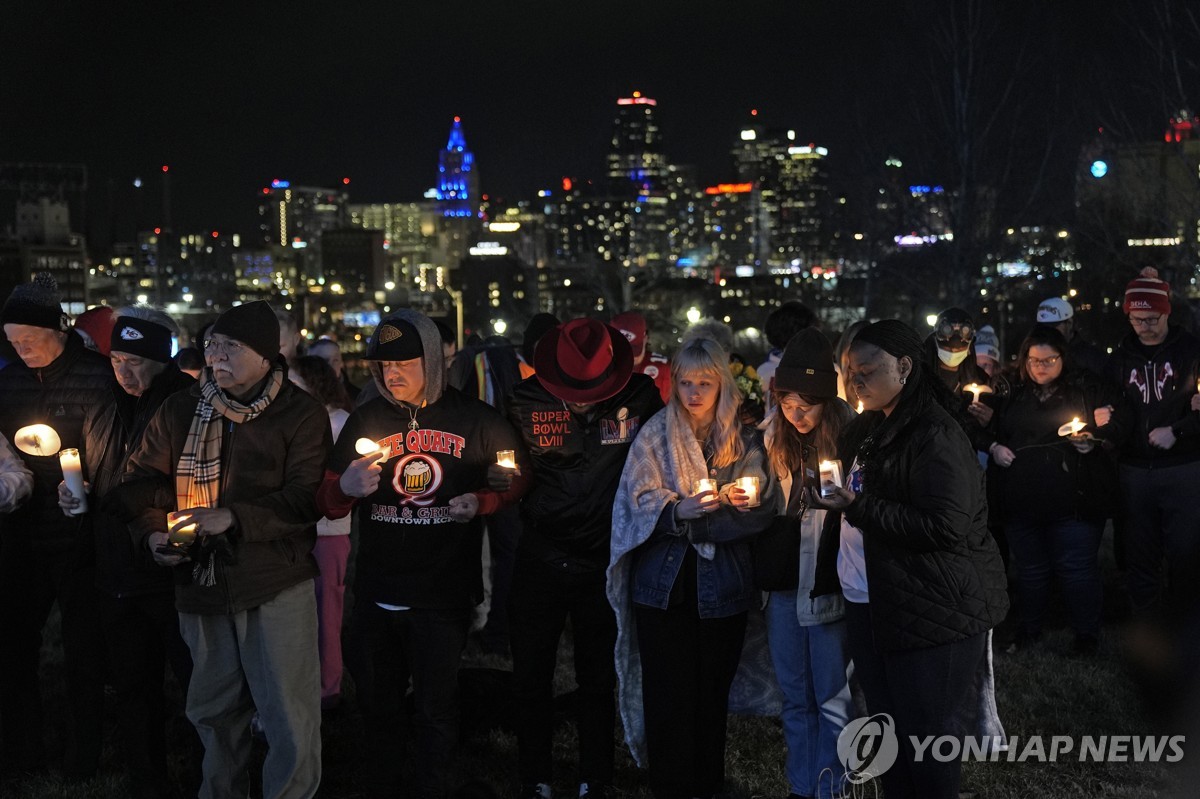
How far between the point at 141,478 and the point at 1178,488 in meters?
6.14

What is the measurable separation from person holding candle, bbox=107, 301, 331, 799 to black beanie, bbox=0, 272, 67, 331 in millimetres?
1197

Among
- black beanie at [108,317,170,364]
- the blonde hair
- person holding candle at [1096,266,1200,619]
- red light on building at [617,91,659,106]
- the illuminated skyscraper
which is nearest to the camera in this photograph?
the blonde hair

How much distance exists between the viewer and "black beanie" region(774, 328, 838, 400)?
4746 millimetres

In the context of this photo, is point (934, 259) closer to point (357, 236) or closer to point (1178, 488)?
point (1178, 488)

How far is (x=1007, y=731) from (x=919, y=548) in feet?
8.88

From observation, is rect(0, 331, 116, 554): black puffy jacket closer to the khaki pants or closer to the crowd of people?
the crowd of people

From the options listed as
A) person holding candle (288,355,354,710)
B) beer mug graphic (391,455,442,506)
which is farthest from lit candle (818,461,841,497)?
person holding candle (288,355,354,710)

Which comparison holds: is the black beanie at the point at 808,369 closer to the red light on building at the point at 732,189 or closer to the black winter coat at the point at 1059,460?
the black winter coat at the point at 1059,460

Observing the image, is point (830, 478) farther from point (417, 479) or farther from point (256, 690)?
point (256, 690)

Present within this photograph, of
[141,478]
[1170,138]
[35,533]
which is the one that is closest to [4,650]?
[35,533]

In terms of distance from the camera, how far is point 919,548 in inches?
151

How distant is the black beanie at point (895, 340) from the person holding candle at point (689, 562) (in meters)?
0.95

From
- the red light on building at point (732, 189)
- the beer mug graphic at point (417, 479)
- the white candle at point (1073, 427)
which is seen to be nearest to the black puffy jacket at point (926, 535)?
the beer mug graphic at point (417, 479)

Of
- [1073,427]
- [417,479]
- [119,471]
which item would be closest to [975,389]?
[1073,427]
